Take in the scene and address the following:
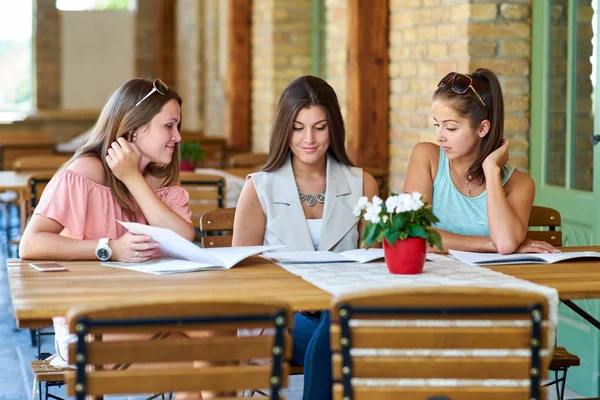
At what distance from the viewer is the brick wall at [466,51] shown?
4.60 metres

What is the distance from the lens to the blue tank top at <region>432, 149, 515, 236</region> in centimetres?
321

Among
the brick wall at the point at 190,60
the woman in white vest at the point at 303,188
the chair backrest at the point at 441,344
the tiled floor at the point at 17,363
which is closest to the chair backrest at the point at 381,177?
the tiled floor at the point at 17,363

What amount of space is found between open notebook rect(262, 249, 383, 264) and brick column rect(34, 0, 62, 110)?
37.2ft

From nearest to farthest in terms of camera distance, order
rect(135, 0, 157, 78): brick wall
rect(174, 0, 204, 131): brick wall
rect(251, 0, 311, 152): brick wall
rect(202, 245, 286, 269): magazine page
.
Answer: rect(202, 245, 286, 269): magazine page < rect(251, 0, 311, 152): brick wall < rect(174, 0, 204, 131): brick wall < rect(135, 0, 157, 78): brick wall

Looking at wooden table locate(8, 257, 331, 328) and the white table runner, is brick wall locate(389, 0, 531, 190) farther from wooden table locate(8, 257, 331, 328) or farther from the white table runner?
wooden table locate(8, 257, 331, 328)

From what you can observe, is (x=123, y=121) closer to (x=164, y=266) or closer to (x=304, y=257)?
(x=164, y=266)

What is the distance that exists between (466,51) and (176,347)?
120 inches

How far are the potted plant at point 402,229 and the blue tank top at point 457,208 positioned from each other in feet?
2.14

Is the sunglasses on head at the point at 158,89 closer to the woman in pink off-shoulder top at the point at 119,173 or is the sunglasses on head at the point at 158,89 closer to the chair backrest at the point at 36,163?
the woman in pink off-shoulder top at the point at 119,173

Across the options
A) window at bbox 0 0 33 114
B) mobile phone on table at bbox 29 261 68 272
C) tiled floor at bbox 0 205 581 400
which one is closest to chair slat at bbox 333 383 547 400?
mobile phone on table at bbox 29 261 68 272

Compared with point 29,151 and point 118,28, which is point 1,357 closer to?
point 29,151

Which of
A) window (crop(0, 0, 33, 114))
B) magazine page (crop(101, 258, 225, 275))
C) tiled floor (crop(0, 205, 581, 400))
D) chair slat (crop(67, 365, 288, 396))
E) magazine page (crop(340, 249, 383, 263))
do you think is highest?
window (crop(0, 0, 33, 114))

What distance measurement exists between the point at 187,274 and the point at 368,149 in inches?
130

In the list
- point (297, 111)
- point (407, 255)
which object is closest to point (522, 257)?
point (407, 255)
